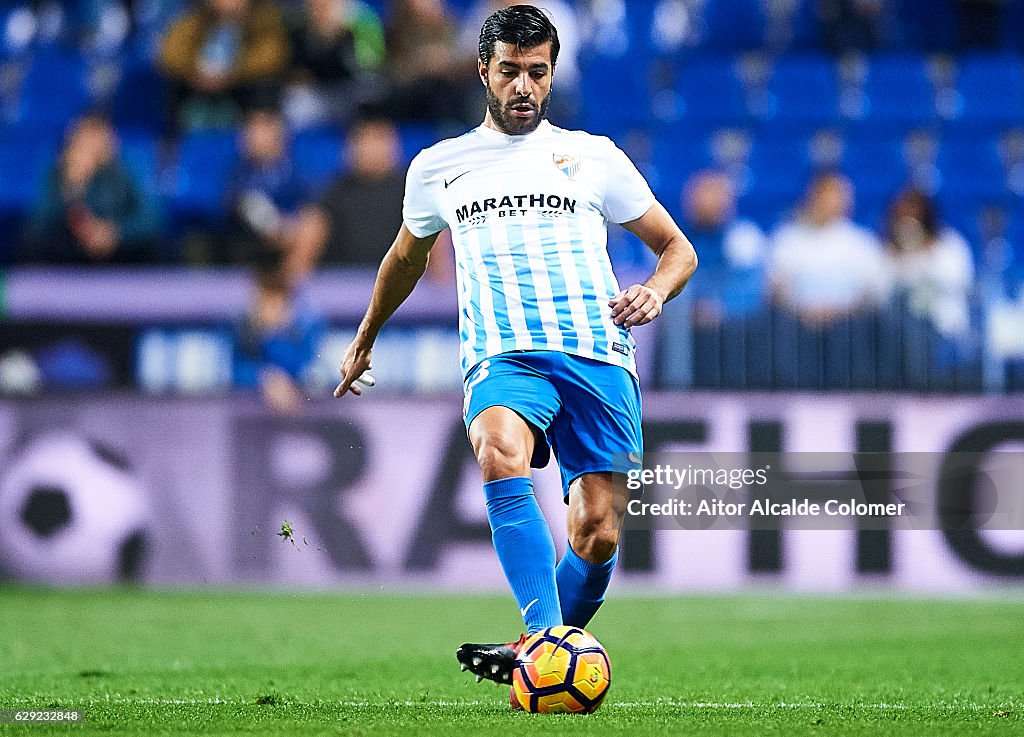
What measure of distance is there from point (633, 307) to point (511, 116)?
0.77 m

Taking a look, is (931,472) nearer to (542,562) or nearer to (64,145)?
(542,562)

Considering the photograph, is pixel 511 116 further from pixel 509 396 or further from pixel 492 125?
pixel 509 396

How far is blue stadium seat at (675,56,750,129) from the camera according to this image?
527 inches

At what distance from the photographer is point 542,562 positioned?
447 centimetres

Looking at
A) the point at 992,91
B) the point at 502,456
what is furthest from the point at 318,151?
the point at 502,456

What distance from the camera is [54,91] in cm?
1402

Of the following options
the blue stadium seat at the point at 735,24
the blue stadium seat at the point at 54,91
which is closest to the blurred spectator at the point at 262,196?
the blue stadium seat at the point at 54,91

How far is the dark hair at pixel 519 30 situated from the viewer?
4.65 metres

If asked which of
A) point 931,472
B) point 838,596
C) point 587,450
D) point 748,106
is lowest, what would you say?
point 838,596

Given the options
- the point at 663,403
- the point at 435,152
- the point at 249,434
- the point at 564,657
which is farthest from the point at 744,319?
the point at 564,657

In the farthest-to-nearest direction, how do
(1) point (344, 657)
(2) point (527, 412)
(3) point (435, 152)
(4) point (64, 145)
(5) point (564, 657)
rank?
1. (4) point (64, 145)
2. (1) point (344, 657)
3. (3) point (435, 152)
4. (2) point (527, 412)
5. (5) point (564, 657)

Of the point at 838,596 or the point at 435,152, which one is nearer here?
the point at 435,152

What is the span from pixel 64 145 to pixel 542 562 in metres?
8.37

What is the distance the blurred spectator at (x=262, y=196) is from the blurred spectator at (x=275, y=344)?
2.83ft
